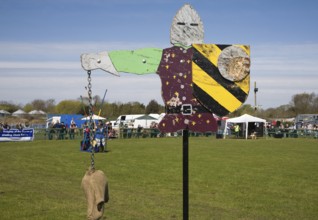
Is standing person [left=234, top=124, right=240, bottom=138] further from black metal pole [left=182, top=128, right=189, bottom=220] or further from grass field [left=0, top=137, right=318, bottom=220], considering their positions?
black metal pole [left=182, top=128, right=189, bottom=220]

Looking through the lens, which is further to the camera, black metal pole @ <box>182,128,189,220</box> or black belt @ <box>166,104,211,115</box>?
black belt @ <box>166,104,211,115</box>

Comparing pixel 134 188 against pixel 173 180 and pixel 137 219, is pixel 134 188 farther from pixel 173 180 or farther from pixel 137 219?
pixel 137 219

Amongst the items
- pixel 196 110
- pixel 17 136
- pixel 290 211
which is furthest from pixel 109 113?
pixel 196 110

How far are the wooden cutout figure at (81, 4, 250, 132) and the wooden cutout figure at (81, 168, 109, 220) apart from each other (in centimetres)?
95

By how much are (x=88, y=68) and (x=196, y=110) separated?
1.23m

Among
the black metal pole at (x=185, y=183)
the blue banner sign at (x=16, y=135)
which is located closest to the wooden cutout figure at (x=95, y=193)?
the black metal pole at (x=185, y=183)

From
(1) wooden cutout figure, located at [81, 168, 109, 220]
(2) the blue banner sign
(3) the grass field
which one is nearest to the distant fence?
(2) the blue banner sign

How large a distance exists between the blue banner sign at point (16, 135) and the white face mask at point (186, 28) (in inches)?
1459

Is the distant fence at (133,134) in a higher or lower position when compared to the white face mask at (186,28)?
lower

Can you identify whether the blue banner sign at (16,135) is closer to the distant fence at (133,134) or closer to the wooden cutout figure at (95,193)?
the distant fence at (133,134)

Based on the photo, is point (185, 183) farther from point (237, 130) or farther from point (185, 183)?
point (237, 130)

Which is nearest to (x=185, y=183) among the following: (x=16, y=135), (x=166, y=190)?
(x=166, y=190)

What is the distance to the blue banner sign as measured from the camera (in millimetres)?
39594

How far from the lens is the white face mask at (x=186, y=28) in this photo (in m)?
5.04
